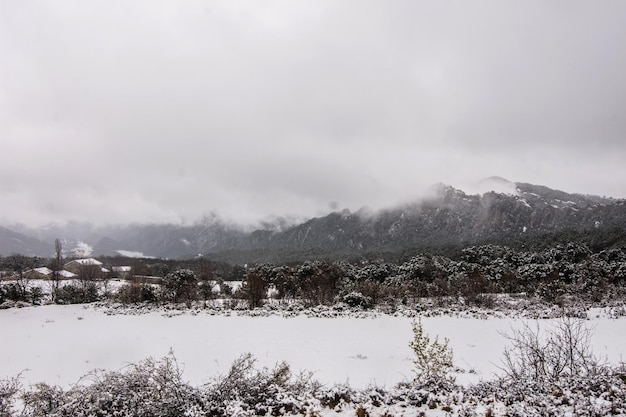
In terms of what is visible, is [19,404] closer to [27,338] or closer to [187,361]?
→ [187,361]

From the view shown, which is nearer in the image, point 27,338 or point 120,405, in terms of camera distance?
point 120,405

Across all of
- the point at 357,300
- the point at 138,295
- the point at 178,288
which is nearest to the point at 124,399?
the point at 357,300

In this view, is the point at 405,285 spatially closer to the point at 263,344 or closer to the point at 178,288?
the point at 263,344

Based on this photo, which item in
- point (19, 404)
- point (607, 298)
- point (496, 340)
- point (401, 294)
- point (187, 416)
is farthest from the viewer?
point (401, 294)

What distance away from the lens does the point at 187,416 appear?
7.46 m

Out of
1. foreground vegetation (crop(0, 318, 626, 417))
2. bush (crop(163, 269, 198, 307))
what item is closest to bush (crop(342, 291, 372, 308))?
bush (crop(163, 269, 198, 307))

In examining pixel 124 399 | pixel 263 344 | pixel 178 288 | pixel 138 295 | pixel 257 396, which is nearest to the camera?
pixel 124 399

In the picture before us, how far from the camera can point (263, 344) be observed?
18609 mm

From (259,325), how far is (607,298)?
27.7 m

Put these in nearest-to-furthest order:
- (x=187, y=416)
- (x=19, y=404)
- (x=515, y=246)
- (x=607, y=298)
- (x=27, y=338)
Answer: (x=187, y=416) < (x=19, y=404) < (x=27, y=338) < (x=607, y=298) < (x=515, y=246)

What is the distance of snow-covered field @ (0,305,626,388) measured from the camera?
1380 centimetres

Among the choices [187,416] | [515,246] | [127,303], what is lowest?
[127,303]

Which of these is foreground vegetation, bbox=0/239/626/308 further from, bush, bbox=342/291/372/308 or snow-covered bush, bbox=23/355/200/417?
snow-covered bush, bbox=23/355/200/417

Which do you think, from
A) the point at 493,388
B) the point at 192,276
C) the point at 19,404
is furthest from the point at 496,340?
the point at 192,276
